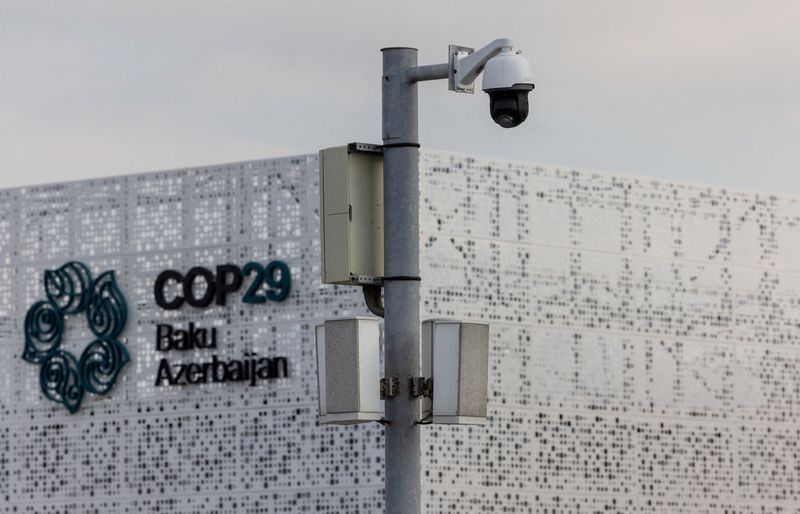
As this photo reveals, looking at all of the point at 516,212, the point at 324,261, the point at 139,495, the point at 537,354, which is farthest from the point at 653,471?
the point at 324,261

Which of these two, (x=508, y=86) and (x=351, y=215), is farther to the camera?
(x=351, y=215)

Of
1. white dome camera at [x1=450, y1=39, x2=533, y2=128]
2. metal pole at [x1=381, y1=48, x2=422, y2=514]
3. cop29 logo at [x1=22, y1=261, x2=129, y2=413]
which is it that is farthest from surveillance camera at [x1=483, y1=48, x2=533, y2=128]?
cop29 logo at [x1=22, y1=261, x2=129, y2=413]

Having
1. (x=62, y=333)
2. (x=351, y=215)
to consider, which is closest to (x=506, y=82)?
(x=351, y=215)

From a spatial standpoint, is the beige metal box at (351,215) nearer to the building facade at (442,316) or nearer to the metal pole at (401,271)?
the metal pole at (401,271)

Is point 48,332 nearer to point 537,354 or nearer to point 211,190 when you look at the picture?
point 211,190

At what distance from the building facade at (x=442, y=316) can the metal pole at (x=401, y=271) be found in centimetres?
1921

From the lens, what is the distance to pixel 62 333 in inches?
1289

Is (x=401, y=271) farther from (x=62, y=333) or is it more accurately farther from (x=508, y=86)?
(x=62, y=333)

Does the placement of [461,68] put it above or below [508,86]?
above

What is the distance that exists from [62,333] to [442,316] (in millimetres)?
6802

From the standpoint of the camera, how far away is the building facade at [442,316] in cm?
3067

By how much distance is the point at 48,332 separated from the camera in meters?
32.8

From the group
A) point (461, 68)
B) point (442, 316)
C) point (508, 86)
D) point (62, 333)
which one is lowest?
point (62, 333)

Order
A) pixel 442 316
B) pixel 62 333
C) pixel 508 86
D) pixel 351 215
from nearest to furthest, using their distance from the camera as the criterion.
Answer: pixel 508 86
pixel 351 215
pixel 442 316
pixel 62 333
